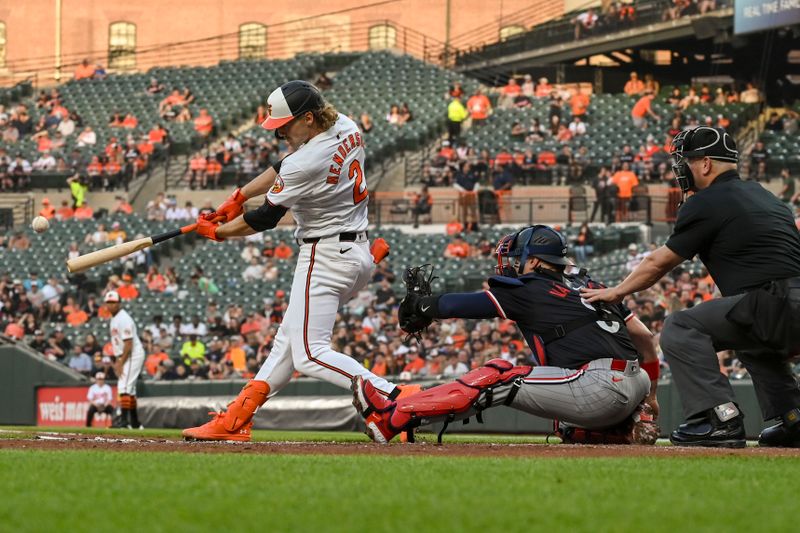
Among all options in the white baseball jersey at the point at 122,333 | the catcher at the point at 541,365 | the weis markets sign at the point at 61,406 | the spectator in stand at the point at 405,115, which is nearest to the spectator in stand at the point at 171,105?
the spectator in stand at the point at 405,115

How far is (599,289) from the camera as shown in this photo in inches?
283

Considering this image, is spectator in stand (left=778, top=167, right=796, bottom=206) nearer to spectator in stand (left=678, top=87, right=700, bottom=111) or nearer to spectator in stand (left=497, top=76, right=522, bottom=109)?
spectator in stand (left=678, top=87, right=700, bottom=111)

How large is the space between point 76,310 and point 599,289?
17650 mm

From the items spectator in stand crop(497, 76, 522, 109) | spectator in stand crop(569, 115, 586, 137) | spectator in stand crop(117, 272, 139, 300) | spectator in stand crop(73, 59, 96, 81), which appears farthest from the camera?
spectator in stand crop(73, 59, 96, 81)

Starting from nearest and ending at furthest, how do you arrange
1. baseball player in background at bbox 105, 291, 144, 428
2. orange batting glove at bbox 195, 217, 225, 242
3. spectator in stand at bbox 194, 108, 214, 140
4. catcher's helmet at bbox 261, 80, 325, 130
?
catcher's helmet at bbox 261, 80, 325, 130 < orange batting glove at bbox 195, 217, 225, 242 < baseball player in background at bbox 105, 291, 144, 428 < spectator in stand at bbox 194, 108, 214, 140

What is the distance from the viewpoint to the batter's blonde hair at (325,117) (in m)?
7.51

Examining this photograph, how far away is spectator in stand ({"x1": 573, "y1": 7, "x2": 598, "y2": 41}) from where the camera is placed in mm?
32222

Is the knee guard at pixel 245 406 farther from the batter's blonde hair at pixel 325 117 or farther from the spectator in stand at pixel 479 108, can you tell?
the spectator in stand at pixel 479 108

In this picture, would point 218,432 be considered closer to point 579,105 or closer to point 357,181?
point 357,181

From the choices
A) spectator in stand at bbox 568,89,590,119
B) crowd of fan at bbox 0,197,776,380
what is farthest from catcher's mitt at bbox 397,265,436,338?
spectator in stand at bbox 568,89,590,119

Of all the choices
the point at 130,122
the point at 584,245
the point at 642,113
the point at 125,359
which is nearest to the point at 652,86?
the point at 642,113

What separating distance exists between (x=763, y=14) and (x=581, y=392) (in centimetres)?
2160

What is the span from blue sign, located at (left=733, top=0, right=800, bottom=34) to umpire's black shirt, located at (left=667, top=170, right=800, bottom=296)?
20204mm

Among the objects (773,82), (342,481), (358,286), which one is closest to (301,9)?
(773,82)
